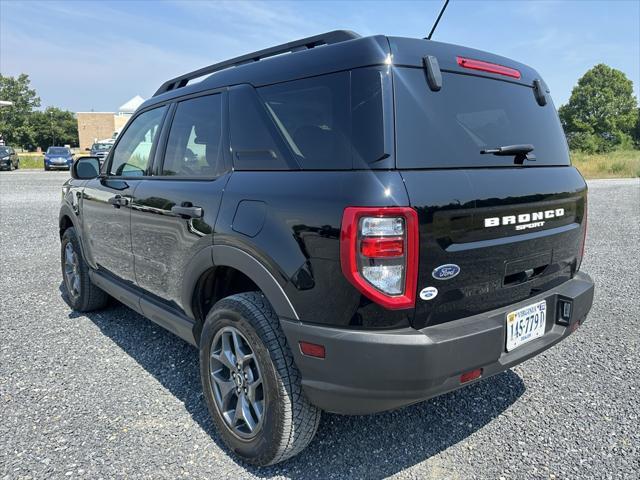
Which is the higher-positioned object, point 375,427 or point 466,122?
point 466,122

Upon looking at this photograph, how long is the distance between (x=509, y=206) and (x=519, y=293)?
44 cm

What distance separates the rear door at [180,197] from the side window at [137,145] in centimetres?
21

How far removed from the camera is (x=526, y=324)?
230 centimetres

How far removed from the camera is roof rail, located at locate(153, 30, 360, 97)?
2.35 m

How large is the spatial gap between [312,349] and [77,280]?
132 inches

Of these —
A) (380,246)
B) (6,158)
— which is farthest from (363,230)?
(6,158)

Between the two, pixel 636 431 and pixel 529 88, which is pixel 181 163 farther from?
pixel 636 431

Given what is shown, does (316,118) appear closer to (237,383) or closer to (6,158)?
(237,383)

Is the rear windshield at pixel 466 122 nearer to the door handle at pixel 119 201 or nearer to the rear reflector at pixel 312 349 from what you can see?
the rear reflector at pixel 312 349

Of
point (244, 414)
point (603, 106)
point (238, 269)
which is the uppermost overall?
point (603, 106)

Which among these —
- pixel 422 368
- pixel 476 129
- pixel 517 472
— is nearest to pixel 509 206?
pixel 476 129

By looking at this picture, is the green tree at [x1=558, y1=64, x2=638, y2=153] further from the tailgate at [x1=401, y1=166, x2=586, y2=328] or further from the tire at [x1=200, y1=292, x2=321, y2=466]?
the tire at [x1=200, y1=292, x2=321, y2=466]

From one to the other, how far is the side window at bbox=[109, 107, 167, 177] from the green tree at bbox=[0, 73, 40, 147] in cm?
7305

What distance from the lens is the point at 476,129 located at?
90.3 inches
